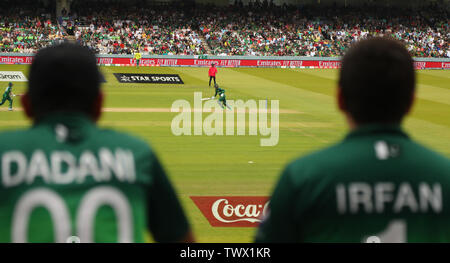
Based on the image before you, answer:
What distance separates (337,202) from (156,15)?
6464cm

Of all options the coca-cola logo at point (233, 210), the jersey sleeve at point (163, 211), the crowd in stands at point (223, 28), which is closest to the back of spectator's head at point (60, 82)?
the jersey sleeve at point (163, 211)

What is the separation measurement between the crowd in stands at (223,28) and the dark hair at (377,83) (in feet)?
172

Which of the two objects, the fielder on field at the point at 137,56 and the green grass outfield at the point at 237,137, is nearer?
the green grass outfield at the point at 237,137

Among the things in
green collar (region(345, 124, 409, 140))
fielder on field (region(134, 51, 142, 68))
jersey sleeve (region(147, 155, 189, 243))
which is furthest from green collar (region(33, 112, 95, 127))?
fielder on field (region(134, 51, 142, 68))

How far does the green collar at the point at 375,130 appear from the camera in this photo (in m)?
2.75

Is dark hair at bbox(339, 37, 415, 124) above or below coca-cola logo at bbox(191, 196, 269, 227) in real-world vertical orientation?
above

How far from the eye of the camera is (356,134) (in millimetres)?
2748

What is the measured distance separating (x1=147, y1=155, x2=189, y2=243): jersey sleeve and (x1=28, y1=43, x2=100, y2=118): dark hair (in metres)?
0.42

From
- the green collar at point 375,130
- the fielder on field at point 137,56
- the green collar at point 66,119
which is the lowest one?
the fielder on field at point 137,56

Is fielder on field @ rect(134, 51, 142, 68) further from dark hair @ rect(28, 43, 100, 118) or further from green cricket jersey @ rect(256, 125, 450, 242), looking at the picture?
green cricket jersey @ rect(256, 125, 450, 242)

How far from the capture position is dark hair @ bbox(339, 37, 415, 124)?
2787mm

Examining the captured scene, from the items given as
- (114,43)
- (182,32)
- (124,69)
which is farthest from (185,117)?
(182,32)

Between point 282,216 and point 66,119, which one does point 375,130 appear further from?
point 66,119

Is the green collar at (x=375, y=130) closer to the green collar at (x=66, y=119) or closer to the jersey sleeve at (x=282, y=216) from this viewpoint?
the jersey sleeve at (x=282, y=216)
